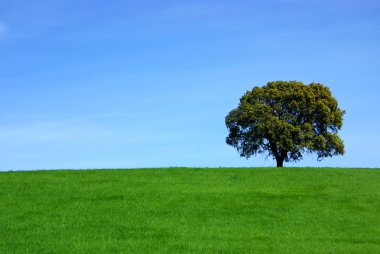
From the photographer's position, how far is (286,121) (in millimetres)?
62125

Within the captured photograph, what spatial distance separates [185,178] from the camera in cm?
3309

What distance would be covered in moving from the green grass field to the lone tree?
25557 mm

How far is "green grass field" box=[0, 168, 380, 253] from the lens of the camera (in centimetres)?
2070

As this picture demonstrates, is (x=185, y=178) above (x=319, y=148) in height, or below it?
below

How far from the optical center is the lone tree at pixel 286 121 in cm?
Answer: 6116

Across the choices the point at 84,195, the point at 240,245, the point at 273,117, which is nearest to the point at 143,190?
the point at 84,195

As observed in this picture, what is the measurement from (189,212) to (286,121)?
127ft

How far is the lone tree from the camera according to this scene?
Answer: 61156 mm

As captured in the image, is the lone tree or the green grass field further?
the lone tree

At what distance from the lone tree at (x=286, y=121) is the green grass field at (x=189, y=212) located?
25.6m

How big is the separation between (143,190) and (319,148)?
120ft

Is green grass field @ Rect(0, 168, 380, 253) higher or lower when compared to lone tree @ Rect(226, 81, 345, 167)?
lower

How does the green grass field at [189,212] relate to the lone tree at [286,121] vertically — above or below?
below

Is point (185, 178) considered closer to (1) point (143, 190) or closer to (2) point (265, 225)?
(1) point (143, 190)
